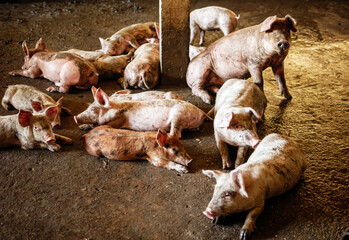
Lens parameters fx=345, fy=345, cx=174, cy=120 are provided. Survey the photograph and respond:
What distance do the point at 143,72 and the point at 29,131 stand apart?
206 centimetres

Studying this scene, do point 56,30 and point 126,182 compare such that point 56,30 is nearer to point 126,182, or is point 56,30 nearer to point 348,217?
point 126,182

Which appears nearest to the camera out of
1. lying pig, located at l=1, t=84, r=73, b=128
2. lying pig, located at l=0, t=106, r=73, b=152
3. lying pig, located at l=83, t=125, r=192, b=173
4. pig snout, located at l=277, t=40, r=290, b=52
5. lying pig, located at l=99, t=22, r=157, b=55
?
lying pig, located at l=83, t=125, r=192, b=173

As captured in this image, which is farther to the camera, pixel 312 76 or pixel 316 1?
pixel 316 1

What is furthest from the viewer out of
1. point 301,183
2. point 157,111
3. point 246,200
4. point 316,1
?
point 316,1

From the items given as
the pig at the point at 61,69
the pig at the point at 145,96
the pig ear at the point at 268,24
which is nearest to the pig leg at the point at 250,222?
the pig at the point at 145,96

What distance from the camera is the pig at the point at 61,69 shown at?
17.6 ft

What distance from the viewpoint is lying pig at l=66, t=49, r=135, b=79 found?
5973mm

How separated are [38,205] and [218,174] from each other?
1836 millimetres

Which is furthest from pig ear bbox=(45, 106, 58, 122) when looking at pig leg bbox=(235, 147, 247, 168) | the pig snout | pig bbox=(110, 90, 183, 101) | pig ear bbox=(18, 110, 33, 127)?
the pig snout

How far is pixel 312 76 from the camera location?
20.0 ft

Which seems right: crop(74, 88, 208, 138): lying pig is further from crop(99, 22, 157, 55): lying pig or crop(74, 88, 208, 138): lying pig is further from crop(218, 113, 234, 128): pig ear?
crop(99, 22, 157, 55): lying pig

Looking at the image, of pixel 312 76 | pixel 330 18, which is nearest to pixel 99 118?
pixel 312 76

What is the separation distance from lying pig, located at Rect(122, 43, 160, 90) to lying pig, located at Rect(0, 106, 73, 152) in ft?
5.40

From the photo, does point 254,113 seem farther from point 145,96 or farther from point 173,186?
point 145,96
